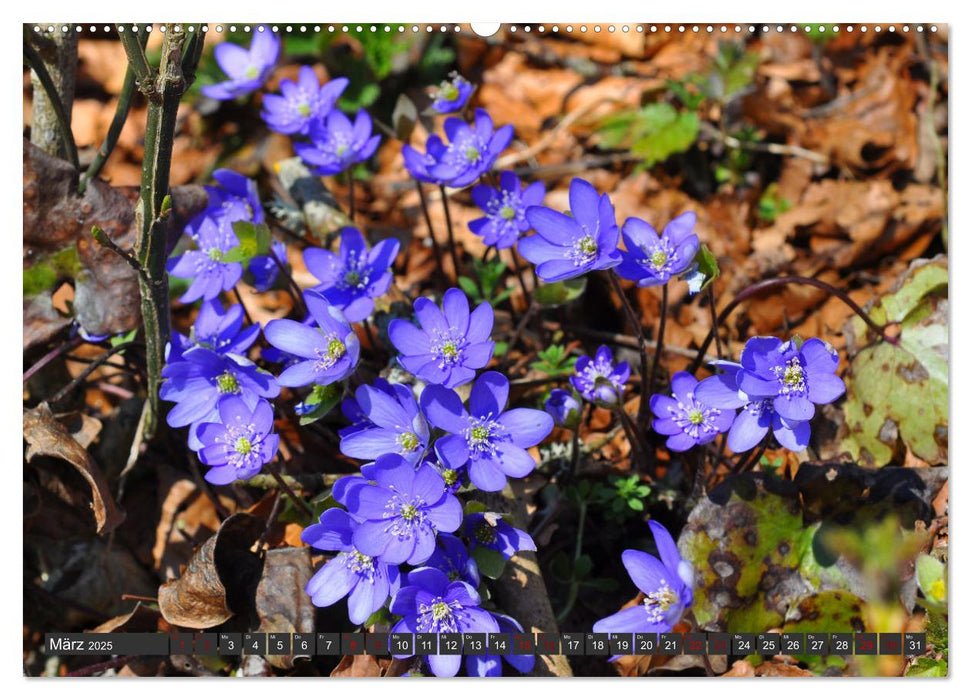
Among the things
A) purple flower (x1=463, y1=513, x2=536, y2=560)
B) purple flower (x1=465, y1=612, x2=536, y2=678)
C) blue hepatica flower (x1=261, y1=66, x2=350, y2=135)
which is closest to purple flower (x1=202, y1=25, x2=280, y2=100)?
blue hepatica flower (x1=261, y1=66, x2=350, y2=135)

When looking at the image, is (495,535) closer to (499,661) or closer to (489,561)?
(489,561)

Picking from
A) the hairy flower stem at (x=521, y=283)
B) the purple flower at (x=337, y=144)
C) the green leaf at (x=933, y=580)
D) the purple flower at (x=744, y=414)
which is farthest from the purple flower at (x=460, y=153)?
the green leaf at (x=933, y=580)

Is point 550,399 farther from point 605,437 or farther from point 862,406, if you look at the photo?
point 862,406

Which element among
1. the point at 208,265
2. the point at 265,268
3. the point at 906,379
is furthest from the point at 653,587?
the point at 208,265

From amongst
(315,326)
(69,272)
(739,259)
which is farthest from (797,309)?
(69,272)

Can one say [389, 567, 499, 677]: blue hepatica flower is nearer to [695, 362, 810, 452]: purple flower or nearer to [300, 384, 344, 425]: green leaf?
[300, 384, 344, 425]: green leaf

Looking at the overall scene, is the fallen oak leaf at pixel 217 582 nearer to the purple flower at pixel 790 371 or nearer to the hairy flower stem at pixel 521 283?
the hairy flower stem at pixel 521 283
